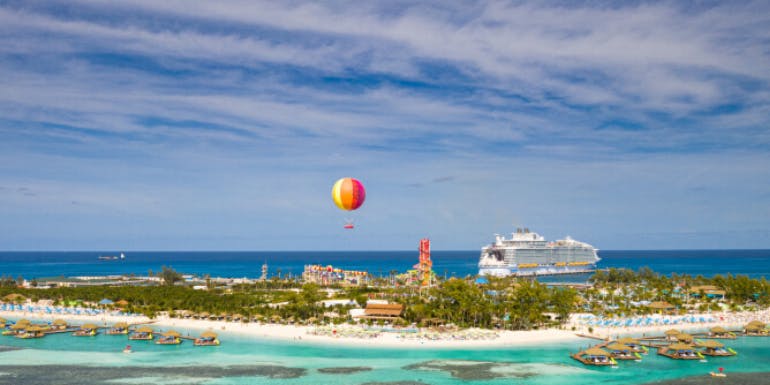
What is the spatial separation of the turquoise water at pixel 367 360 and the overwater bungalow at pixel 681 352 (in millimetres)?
841

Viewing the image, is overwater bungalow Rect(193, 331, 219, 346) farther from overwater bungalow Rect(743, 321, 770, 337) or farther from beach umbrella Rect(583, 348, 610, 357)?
overwater bungalow Rect(743, 321, 770, 337)

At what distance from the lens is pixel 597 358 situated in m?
40.8

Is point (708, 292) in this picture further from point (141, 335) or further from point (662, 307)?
point (141, 335)

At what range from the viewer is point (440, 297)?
57312 mm

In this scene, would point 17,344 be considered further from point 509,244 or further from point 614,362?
point 509,244

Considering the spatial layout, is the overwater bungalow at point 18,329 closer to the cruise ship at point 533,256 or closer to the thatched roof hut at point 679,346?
the thatched roof hut at point 679,346

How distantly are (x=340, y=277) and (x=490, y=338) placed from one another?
201ft

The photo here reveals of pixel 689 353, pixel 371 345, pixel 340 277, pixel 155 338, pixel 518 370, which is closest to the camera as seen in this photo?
pixel 518 370

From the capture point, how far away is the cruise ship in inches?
5512

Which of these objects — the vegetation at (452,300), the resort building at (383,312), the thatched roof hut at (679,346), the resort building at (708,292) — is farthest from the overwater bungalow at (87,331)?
the resort building at (708,292)

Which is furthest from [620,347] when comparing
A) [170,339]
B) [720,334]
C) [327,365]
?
[170,339]

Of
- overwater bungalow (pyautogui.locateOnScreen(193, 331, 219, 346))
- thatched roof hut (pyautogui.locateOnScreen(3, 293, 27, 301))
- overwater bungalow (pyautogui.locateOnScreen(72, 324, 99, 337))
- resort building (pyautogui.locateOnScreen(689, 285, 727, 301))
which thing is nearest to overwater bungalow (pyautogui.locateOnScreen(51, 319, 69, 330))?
overwater bungalow (pyautogui.locateOnScreen(72, 324, 99, 337))

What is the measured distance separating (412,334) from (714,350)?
22932 millimetres

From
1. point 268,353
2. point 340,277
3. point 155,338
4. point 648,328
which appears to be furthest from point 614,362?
point 340,277
